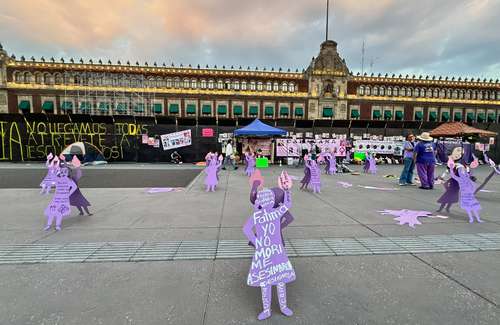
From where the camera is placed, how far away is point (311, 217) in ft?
16.4

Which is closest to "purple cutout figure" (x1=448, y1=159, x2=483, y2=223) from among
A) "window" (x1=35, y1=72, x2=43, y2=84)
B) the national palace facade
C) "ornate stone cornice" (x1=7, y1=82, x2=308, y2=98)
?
the national palace facade

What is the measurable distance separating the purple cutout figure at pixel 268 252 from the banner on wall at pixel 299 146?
1497 centimetres

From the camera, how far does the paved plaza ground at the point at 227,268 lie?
211cm

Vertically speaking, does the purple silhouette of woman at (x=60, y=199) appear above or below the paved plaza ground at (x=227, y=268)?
above

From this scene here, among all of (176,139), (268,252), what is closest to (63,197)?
(268,252)

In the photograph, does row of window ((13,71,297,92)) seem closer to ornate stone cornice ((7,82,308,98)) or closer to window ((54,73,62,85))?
window ((54,73,62,85))

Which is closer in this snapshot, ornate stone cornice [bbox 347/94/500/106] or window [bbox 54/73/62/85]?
window [bbox 54/73/62/85]

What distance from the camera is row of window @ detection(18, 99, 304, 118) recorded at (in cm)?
3603

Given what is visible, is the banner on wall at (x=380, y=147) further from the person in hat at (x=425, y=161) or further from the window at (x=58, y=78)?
the window at (x=58, y=78)

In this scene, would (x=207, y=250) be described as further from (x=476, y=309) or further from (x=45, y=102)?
(x=45, y=102)

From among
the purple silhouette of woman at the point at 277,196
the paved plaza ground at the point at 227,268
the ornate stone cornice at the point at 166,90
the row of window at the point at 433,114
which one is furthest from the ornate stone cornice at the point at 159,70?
the purple silhouette of woman at the point at 277,196

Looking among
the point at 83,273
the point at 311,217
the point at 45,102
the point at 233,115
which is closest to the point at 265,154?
the point at 311,217

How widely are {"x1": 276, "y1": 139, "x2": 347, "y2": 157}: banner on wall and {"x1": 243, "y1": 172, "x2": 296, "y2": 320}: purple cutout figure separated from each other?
1497 centimetres

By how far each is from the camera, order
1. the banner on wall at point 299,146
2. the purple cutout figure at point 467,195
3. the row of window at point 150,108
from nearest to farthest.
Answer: the purple cutout figure at point 467,195, the banner on wall at point 299,146, the row of window at point 150,108
